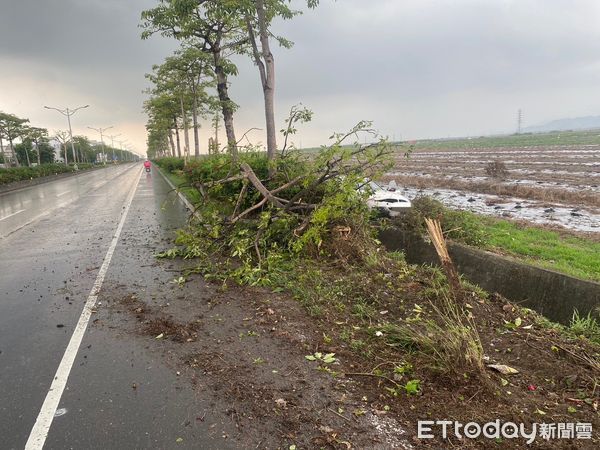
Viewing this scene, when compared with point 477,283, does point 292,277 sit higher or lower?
higher

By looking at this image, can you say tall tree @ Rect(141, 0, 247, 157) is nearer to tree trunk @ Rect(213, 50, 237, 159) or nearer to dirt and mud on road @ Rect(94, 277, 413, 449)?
tree trunk @ Rect(213, 50, 237, 159)

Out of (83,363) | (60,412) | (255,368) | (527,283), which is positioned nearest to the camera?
(60,412)

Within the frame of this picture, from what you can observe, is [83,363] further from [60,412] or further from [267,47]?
[267,47]

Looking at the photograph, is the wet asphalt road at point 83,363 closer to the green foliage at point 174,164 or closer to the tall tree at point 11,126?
the green foliage at point 174,164

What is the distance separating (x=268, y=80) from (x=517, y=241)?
760 cm

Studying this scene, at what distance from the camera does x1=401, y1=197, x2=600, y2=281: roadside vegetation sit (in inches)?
309

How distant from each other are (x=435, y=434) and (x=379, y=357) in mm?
1090

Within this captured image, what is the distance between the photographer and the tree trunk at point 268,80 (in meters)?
10.6

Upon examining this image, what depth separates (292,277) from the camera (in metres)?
6.23

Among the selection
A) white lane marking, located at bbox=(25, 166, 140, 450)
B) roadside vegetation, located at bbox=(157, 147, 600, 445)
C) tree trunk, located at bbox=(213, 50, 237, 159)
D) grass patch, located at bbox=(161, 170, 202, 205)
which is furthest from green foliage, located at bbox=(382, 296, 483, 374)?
tree trunk, located at bbox=(213, 50, 237, 159)

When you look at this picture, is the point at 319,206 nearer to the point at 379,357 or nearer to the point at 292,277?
the point at 292,277

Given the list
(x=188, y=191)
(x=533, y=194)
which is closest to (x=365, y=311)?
(x=188, y=191)

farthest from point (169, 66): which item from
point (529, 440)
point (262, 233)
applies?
point (529, 440)

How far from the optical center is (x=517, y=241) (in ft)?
30.0
